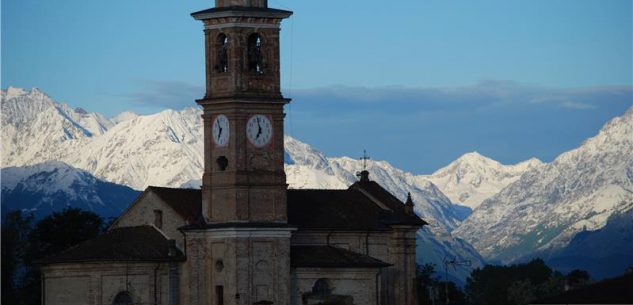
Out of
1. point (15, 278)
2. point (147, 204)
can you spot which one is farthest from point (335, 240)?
point (15, 278)

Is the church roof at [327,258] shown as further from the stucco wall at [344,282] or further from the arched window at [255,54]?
the arched window at [255,54]

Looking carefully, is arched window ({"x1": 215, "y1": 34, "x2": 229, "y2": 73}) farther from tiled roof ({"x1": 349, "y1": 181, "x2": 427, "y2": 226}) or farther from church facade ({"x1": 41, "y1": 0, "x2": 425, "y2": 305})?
tiled roof ({"x1": 349, "y1": 181, "x2": 427, "y2": 226})

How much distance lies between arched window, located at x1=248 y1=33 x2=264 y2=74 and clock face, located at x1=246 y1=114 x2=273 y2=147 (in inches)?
107

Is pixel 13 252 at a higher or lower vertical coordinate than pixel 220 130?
lower

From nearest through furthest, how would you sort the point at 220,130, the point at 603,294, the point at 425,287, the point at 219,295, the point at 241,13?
the point at 603,294
the point at 241,13
the point at 219,295
the point at 220,130
the point at 425,287

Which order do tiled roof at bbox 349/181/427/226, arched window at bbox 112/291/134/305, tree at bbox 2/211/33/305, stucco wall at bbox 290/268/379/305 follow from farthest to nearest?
1. tree at bbox 2/211/33/305
2. tiled roof at bbox 349/181/427/226
3. stucco wall at bbox 290/268/379/305
4. arched window at bbox 112/291/134/305

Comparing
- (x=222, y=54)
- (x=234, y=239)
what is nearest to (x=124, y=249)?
(x=234, y=239)

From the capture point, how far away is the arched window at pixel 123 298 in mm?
136875

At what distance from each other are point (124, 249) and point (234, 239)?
7.06 meters

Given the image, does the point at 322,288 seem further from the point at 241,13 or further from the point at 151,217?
the point at 241,13

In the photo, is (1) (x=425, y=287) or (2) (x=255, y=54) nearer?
(2) (x=255, y=54)

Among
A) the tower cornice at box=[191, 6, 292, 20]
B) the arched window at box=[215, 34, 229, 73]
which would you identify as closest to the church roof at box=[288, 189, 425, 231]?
the arched window at box=[215, 34, 229, 73]

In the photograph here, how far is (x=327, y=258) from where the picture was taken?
139m

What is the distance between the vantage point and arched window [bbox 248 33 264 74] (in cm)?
13725
